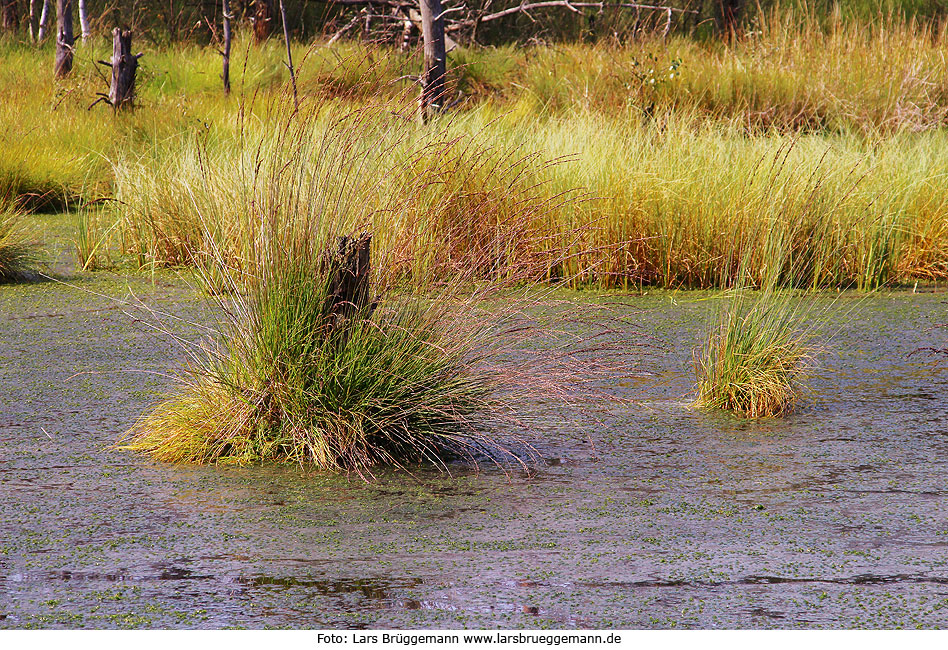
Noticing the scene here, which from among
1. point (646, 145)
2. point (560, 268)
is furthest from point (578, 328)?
point (646, 145)

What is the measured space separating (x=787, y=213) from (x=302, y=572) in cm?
386

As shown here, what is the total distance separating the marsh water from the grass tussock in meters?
2.12

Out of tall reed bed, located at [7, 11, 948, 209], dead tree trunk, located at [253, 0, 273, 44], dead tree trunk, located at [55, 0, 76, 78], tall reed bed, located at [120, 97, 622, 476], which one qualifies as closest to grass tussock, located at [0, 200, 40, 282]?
tall reed bed, located at [7, 11, 948, 209]

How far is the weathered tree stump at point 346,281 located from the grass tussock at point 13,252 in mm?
3329

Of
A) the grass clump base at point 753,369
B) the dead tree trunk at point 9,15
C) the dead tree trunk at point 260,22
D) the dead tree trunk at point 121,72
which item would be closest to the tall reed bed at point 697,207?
the grass clump base at point 753,369

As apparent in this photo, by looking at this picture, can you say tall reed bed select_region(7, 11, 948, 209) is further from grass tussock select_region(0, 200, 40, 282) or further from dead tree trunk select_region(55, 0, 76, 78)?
grass tussock select_region(0, 200, 40, 282)

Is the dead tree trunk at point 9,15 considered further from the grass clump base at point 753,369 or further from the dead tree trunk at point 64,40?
the grass clump base at point 753,369

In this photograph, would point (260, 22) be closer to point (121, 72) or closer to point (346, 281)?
point (121, 72)

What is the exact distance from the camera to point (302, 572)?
258cm

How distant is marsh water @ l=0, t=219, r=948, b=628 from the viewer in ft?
7.90

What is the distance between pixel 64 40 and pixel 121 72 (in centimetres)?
327

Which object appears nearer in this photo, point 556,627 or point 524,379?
point 556,627

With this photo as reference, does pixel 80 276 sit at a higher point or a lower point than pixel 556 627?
lower
